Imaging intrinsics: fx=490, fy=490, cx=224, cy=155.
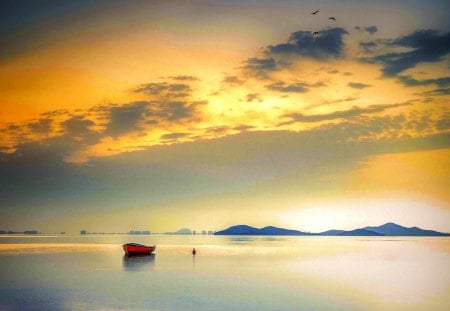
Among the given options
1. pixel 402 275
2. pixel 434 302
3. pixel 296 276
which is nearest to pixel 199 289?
pixel 296 276

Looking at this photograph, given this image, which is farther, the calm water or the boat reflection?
the boat reflection

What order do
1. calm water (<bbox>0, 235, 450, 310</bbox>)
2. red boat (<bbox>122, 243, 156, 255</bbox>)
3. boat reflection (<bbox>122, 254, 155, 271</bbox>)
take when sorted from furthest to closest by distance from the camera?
red boat (<bbox>122, 243, 156, 255</bbox>), boat reflection (<bbox>122, 254, 155, 271</bbox>), calm water (<bbox>0, 235, 450, 310</bbox>)

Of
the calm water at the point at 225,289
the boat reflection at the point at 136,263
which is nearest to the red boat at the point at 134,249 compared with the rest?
the boat reflection at the point at 136,263

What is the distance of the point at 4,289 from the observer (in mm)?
50500

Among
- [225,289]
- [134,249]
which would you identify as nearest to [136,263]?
[134,249]

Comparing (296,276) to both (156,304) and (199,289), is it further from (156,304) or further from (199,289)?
(156,304)

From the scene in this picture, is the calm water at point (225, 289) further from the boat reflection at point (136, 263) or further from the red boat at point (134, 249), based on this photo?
the red boat at point (134, 249)

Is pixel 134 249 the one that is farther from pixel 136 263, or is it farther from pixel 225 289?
pixel 225 289

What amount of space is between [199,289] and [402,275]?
30.6 metres

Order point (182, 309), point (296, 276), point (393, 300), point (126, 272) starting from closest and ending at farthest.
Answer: point (182, 309) → point (393, 300) → point (296, 276) → point (126, 272)

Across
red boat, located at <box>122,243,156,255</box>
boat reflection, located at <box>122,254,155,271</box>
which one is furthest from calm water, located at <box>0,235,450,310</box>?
red boat, located at <box>122,243,156,255</box>

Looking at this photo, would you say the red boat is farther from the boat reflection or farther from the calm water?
the calm water

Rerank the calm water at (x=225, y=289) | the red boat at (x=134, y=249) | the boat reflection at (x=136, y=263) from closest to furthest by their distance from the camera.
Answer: the calm water at (x=225, y=289), the boat reflection at (x=136, y=263), the red boat at (x=134, y=249)

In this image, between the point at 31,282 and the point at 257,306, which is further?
the point at 31,282
